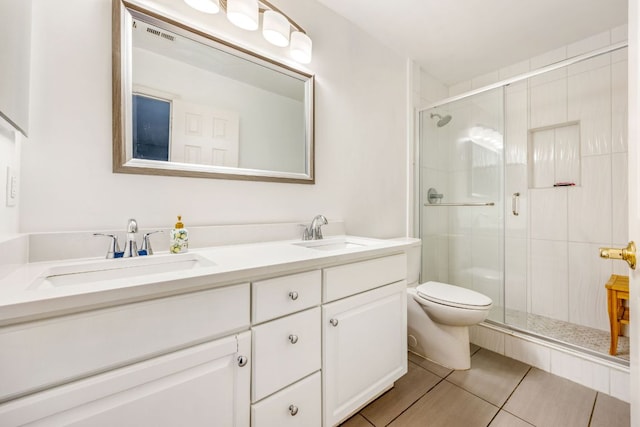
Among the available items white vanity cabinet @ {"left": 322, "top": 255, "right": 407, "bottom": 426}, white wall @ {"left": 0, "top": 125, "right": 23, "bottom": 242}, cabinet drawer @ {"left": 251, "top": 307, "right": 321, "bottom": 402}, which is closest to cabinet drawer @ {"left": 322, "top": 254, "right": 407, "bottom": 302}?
white vanity cabinet @ {"left": 322, "top": 255, "right": 407, "bottom": 426}

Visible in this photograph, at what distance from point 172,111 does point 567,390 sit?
2527mm

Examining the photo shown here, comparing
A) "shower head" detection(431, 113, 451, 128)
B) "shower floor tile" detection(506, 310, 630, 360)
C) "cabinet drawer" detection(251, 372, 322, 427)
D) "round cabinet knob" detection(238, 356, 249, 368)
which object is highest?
"shower head" detection(431, 113, 451, 128)

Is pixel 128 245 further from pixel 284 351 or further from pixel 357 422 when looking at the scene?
pixel 357 422

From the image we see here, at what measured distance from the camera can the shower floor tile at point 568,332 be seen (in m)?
1.75

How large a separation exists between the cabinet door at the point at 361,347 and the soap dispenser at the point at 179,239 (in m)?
0.64

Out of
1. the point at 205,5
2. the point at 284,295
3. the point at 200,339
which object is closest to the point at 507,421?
the point at 284,295

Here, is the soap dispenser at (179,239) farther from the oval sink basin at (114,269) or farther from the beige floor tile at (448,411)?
the beige floor tile at (448,411)

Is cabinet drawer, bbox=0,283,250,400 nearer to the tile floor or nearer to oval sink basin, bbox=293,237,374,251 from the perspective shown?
oval sink basin, bbox=293,237,374,251

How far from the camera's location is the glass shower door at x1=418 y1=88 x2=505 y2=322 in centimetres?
212

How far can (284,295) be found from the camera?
0.95 meters

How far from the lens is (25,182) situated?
3.02ft

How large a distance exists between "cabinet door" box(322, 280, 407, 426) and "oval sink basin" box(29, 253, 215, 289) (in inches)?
23.0

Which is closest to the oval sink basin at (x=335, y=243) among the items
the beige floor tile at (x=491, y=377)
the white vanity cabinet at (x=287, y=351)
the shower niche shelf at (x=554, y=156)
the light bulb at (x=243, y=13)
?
the white vanity cabinet at (x=287, y=351)

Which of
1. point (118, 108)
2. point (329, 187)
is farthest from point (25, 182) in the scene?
point (329, 187)
